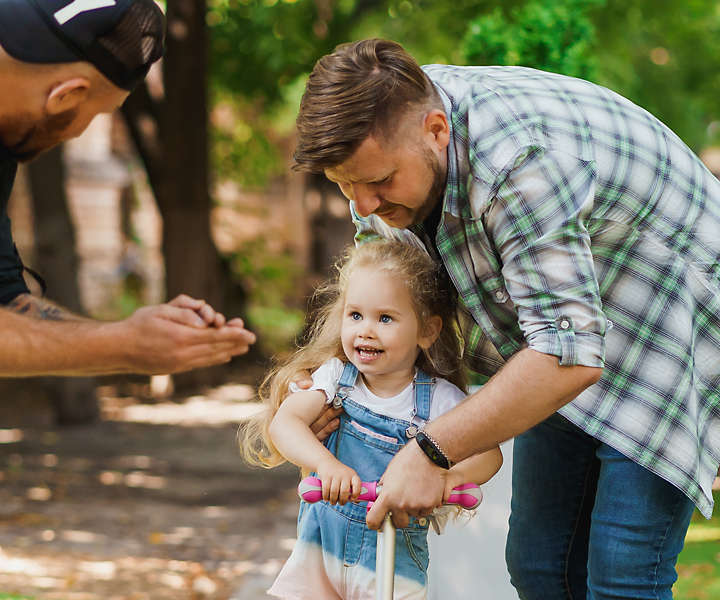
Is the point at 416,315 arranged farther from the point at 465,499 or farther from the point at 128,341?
the point at 128,341

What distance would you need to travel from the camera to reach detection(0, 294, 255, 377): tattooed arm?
96.3 inches

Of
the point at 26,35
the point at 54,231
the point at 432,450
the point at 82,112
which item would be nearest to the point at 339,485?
the point at 432,450

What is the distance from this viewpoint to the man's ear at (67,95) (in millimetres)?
2529

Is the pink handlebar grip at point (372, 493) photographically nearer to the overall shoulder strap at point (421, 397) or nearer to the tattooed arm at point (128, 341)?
the overall shoulder strap at point (421, 397)

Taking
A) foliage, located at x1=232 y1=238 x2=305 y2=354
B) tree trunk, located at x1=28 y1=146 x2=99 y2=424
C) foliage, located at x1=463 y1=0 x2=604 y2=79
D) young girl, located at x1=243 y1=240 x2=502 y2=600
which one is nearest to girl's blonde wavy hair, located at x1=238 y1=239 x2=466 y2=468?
young girl, located at x1=243 y1=240 x2=502 y2=600

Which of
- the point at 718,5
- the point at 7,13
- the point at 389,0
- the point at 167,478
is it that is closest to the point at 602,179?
the point at 7,13

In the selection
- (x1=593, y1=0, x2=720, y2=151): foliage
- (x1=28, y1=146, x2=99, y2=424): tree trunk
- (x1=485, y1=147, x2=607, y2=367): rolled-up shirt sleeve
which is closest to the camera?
(x1=485, y1=147, x2=607, y2=367): rolled-up shirt sleeve

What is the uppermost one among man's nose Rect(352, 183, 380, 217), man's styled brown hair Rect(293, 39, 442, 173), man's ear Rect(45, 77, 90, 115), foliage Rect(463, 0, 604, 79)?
man's styled brown hair Rect(293, 39, 442, 173)

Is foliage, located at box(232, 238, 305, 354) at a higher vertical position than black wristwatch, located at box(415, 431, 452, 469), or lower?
lower

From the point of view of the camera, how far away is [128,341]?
2.46 metres

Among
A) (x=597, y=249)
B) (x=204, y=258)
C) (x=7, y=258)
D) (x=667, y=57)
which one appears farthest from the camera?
(x=667, y=57)

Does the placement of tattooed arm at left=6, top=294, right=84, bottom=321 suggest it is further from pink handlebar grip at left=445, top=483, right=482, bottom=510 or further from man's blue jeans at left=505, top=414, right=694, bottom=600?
man's blue jeans at left=505, top=414, right=694, bottom=600

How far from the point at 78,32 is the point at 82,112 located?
25cm

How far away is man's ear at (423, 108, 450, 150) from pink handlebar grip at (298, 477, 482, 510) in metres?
0.83
